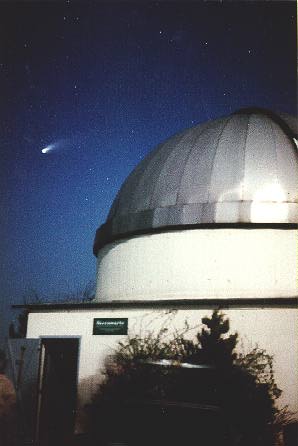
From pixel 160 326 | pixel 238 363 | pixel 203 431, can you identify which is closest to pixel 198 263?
pixel 160 326

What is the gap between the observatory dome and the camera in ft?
37.8

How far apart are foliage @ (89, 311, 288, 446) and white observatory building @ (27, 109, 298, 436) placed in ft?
1.39

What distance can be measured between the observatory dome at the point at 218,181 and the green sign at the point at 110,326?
9.21 ft

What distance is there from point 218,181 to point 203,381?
234 inches

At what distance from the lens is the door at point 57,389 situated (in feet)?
37.0

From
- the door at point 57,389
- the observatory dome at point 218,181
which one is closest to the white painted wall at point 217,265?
the observatory dome at point 218,181

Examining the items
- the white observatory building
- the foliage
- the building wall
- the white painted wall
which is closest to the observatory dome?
the white observatory building

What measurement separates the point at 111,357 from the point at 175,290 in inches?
92.9

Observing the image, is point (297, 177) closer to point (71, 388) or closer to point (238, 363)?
point (238, 363)

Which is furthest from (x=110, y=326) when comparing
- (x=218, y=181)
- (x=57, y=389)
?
(x=218, y=181)

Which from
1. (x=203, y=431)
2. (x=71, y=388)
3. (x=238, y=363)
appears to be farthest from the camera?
(x=71, y=388)

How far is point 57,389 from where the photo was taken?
39.5 feet

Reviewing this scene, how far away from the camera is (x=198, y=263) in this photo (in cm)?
1151

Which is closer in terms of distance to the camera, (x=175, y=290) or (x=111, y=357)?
(x=111, y=357)
